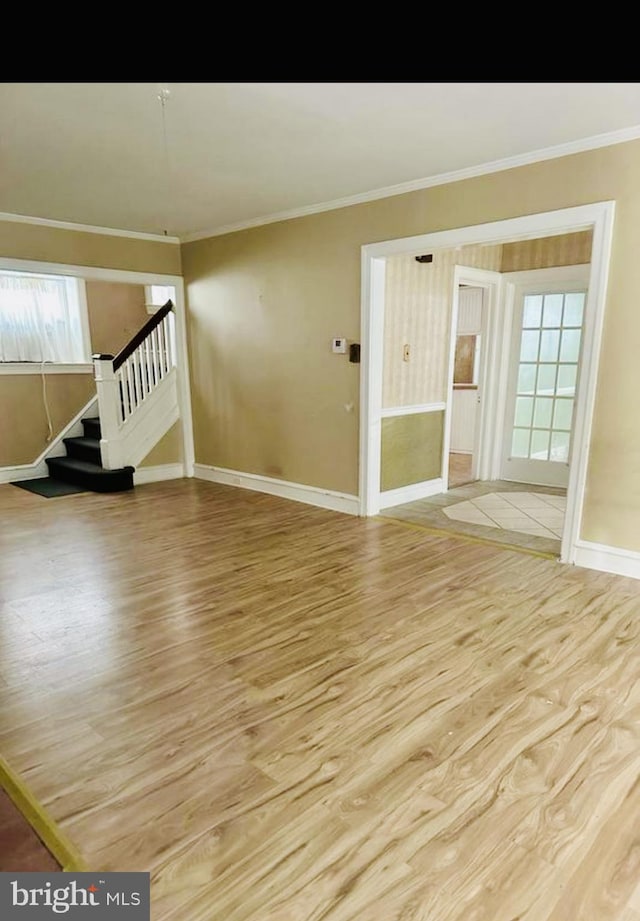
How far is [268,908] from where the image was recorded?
1310mm

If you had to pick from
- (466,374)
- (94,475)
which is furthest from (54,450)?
(466,374)

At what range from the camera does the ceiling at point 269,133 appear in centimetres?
247

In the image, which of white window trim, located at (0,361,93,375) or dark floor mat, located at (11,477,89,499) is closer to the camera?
dark floor mat, located at (11,477,89,499)

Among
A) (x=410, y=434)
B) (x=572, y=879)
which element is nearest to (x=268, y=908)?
(x=572, y=879)

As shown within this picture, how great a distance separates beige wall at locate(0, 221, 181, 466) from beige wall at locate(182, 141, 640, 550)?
47cm

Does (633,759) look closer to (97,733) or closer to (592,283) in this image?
(97,733)

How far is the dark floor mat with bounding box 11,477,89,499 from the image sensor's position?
549 cm

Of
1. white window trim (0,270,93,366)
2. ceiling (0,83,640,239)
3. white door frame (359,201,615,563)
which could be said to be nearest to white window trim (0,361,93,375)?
white window trim (0,270,93,366)

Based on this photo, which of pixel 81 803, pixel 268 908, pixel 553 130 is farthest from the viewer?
pixel 553 130

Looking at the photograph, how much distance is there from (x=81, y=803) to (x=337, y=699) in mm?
956

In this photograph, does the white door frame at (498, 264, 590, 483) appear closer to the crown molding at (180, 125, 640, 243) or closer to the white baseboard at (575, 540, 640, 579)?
the crown molding at (180, 125, 640, 243)

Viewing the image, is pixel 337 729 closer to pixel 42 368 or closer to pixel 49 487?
pixel 49 487

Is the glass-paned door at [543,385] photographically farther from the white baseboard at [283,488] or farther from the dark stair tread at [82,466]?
the dark stair tread at [82,466]

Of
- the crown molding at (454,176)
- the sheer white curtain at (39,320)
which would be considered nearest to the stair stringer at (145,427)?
the sheer white curtain at (39,320)
